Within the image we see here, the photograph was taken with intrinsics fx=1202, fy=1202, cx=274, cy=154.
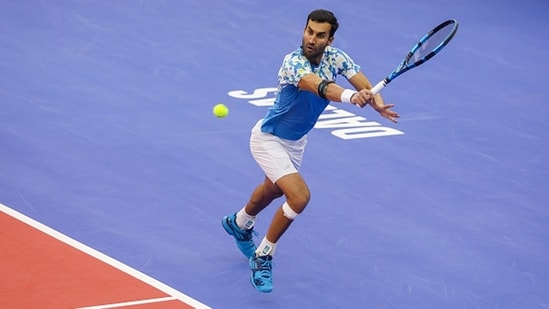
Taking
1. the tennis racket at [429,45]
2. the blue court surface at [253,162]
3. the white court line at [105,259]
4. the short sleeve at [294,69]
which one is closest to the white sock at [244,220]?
the blue court surface at [253,162]

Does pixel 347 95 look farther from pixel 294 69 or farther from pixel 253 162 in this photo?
pixel 253 162

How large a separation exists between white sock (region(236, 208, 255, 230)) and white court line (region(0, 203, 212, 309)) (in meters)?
0.99

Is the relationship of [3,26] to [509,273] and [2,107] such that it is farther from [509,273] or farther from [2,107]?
[509,273]

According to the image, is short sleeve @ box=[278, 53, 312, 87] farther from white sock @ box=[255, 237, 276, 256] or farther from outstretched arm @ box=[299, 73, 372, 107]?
white sock @ box=[255, 237, 276, 256]

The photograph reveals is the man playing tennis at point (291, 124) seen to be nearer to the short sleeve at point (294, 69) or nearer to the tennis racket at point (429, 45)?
the short sleeve at point (294, 69)

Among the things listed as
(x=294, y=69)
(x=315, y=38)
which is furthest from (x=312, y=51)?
(x=294, y=69)

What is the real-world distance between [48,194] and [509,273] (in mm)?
4356

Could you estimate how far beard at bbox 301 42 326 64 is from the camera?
9.70 meters

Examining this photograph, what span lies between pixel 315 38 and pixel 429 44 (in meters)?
0.96

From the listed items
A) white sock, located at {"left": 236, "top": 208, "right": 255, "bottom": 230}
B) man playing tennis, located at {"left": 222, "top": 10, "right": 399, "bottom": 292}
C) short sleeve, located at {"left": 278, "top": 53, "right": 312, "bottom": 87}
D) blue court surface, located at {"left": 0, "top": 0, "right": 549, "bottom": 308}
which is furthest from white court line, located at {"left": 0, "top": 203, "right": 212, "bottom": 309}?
short sleeve, located at {"left": 278, "top": 53, "right": 312, "bottom": 87}

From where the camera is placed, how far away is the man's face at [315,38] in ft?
31.7

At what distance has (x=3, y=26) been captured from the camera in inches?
629

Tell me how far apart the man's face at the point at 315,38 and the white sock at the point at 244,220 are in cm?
159

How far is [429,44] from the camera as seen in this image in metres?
9.84
